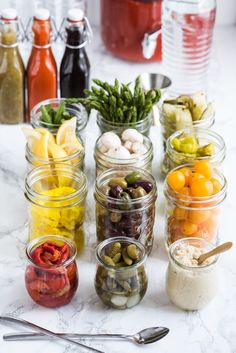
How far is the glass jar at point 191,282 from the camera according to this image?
5.35ft

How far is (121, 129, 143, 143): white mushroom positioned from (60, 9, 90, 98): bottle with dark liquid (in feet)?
1.32

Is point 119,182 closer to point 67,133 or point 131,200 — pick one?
point 131,200

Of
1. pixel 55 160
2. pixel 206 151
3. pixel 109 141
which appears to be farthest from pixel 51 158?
pixel 206 151

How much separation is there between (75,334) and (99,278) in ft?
0.42

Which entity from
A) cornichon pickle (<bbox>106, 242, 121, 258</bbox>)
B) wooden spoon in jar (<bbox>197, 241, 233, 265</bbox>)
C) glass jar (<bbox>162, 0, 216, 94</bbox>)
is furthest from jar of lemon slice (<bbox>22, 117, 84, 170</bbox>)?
glass jar (<bbox>162, 0, 216, 94</bbox>)

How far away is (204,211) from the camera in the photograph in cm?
176

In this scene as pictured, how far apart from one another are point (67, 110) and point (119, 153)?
1.02 ft

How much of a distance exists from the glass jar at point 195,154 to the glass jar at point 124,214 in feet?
0.47

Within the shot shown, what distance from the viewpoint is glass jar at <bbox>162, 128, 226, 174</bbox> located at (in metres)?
1.90

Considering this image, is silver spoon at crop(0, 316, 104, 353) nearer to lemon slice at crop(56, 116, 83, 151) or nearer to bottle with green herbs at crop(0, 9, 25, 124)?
lemon slice at crop(56, 116, 83, 151)

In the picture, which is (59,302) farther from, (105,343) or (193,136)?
(193,136)

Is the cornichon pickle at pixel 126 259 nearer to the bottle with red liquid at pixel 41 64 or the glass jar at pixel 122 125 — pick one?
the glass jar at pixel 122 125

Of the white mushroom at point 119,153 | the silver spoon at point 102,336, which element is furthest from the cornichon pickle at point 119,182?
the silver spoon at point 102,336

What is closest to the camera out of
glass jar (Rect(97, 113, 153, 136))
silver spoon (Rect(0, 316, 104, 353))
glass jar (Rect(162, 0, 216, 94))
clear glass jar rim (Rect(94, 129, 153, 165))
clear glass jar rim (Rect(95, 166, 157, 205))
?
silver spoon (Rect(0, 316, 104, 353))
